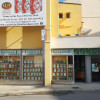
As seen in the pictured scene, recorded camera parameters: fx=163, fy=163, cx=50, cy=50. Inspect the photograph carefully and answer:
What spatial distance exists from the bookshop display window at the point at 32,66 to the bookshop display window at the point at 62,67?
107 cm

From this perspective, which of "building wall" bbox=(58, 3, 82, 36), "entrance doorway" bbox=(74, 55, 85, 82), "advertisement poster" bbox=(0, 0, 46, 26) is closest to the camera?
"advertisement poster" bbox=(0, 0, 46, 26)

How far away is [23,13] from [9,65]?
164 inches

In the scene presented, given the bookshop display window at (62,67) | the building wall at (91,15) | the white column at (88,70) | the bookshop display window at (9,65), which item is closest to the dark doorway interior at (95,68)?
the white column at (88,70)

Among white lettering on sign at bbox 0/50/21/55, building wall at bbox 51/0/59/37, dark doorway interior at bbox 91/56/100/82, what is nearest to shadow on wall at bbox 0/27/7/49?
white lettering on sign at bbox 0/50/21/55

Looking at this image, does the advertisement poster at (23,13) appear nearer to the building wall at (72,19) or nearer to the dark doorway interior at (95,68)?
the building wall at (72,19)

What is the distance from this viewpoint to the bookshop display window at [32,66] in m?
12.4

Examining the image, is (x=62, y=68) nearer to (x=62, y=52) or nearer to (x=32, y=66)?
(x=62, y=52)

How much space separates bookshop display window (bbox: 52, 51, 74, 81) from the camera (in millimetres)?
12297

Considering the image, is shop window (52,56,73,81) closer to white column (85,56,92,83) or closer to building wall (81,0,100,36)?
white column (85,56,92,83)

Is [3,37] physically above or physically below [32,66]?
above

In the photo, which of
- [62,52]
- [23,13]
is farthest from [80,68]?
[23,13]

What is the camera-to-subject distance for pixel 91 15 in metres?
17.3

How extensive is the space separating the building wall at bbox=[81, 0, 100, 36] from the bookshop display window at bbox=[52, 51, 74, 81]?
575cm

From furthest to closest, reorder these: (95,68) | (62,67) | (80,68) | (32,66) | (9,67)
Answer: (80,68) → (95,68) → (9,67) → (32,66) → (62,67)
